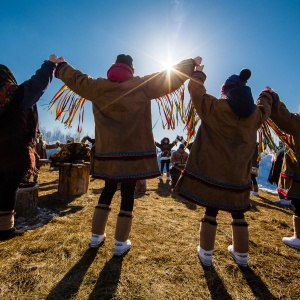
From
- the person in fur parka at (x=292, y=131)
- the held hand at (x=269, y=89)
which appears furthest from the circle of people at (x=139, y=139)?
the person in fur parka at (x=292, y=131)

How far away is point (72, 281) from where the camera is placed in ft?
6.36

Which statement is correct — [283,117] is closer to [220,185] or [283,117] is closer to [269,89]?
[269,89]

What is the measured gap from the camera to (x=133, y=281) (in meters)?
1.99

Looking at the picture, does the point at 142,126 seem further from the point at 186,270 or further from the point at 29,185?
the point at 29,185

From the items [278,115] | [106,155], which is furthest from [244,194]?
[106,155]

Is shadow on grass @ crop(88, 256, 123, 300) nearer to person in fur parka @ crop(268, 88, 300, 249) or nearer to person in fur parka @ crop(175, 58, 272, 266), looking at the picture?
person in fur parka @ crop(175, 58, 272, 266)

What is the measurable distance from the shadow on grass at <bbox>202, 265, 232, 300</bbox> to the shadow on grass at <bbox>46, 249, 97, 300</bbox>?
1.23 m

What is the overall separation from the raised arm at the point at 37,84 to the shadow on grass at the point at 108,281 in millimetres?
2014

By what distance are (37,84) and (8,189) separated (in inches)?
49.2

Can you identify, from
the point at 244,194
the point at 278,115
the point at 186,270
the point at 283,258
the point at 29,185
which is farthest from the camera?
the point at 29,185

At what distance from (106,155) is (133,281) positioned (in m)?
1.35

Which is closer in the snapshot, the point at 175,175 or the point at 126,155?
the point at 126,155

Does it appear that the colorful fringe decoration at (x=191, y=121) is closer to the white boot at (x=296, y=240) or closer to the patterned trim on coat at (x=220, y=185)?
the patterned trim on coat at (x=220, y=185)

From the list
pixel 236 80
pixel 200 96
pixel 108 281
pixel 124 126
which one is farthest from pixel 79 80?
pixel 108 281
